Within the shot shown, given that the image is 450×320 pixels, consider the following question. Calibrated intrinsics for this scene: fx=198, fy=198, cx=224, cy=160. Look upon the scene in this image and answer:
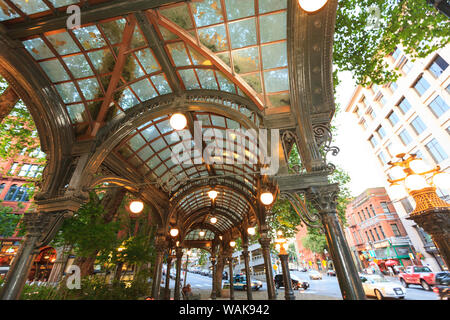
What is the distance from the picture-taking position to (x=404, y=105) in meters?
25.0

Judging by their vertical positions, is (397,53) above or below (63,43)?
above

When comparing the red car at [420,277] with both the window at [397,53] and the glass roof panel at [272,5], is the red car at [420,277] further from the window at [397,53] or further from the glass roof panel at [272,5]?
the window at [397,53]

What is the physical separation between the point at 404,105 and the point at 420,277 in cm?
2060

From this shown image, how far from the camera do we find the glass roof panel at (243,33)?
525 cm

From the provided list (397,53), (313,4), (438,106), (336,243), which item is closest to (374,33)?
(313,4)

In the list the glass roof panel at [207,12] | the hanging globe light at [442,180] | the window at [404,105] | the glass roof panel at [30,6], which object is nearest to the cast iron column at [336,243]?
the hanging globe light at [442,180]

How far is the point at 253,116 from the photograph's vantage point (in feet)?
21.8

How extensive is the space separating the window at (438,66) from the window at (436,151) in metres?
6.91

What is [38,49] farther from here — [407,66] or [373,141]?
[373,141]

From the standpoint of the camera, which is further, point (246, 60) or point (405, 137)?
point (405, 137)

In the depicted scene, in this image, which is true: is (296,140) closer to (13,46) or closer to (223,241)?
(13,46)

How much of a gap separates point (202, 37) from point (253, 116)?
277 cm
